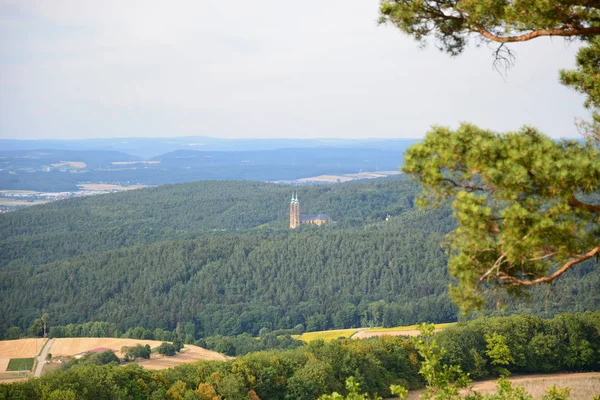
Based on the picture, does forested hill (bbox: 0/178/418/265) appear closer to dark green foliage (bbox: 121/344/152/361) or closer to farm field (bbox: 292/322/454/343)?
farm field (bbox: 292/322/454/343)

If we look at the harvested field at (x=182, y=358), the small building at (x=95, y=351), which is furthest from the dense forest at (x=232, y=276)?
the small building at (x=95, y=351)

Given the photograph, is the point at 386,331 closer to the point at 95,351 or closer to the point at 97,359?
the point at 95,351

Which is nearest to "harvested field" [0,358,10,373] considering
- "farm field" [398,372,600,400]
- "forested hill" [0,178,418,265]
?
"farm field" [398,372,600,400]

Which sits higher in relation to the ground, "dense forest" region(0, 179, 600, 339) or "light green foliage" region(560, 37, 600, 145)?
"light green foliage" region(560, 37, 600, 145)

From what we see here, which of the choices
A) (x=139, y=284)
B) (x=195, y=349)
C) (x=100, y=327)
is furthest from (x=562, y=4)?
(x=139, y=284)

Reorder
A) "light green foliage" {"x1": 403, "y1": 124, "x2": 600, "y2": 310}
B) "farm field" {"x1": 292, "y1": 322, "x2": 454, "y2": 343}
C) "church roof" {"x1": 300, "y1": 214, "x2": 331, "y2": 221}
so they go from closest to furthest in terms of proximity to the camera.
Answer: "light green foliage" {"x1": 403, "y1": 124, "x2": 600, "y2": 310}, "farm field" {"x1": 292, "y1": 322, "x2": 454, "y2": 343}, "church roof" {"x1": 300, "y1": 214, "x2": 331, "y2": 221}

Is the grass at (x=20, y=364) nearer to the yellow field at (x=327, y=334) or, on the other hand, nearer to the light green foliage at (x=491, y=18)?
the yellow field at (x=327, y=334)
